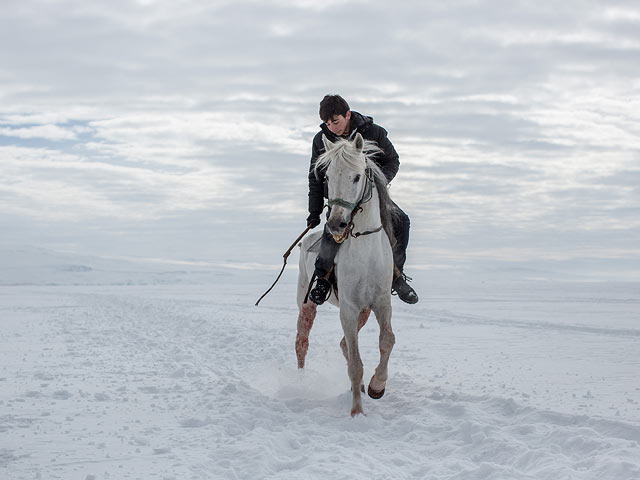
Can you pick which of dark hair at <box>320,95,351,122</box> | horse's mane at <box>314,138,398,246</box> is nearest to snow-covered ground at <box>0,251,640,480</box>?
horse's mane at <box>314,138,398,246</box>

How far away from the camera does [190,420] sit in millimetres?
5758

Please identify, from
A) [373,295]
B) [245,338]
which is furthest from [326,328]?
[373,295]

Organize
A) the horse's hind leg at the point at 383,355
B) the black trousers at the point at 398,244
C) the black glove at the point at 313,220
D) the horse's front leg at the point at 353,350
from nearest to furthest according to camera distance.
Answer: the horse's front leg at the point at 353,350, the horse's hind leg at the point at 383,355, the black trousers at the point at 398,244, the black glove at the point at 313,220

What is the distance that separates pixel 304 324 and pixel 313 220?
1.35m

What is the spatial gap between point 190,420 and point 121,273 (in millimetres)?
54797

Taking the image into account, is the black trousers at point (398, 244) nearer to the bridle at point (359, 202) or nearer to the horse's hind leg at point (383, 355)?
the bridle at point (359, 202)

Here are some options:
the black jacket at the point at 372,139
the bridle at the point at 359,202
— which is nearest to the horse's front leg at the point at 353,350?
the bridle at the point at 359,202

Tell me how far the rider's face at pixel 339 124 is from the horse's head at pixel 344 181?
76cm

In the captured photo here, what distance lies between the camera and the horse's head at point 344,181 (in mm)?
5496

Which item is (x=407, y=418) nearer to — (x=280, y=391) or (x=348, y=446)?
(x=348, y=446)

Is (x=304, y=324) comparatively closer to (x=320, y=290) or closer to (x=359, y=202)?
(x=320, y=290)

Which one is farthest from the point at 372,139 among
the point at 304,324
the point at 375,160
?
the point at 304,324

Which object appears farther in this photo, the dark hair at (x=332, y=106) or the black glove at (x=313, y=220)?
the black glove at (x=313, y=220)

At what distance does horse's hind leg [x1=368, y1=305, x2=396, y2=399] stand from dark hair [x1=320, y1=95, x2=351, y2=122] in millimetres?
2093
